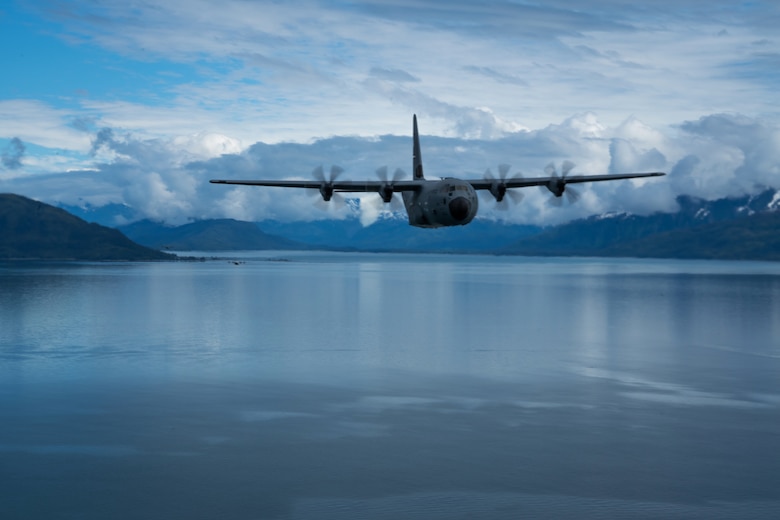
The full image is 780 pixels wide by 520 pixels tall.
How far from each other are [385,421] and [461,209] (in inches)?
719

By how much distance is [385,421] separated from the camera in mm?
56750

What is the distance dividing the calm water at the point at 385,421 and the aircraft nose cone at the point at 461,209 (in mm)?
14473

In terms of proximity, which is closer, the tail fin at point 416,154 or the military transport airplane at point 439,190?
the military transport airplane at point 439,190

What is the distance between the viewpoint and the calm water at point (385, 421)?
42031mm

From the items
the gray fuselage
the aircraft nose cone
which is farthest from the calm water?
the aircraft nose cone

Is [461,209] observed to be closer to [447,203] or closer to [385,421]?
[447,203]

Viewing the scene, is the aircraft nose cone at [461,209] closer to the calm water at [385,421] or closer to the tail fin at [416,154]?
the calm water at [385,421]

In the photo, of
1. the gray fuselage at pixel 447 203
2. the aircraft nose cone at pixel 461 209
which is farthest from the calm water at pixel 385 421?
the aircraft nose cone at pixel 461 209

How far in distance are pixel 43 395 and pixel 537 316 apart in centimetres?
8383

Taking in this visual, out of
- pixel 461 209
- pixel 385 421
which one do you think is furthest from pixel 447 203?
pixel 385 421

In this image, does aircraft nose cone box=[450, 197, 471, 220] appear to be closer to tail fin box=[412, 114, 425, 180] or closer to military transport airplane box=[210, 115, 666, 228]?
military transport airplane box=[210, 115, 666, 228]

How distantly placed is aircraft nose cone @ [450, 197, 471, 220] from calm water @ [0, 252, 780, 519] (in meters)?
14.5

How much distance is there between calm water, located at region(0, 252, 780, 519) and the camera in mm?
42031

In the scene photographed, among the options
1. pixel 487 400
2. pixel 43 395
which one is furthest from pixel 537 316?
pixel 43 395
